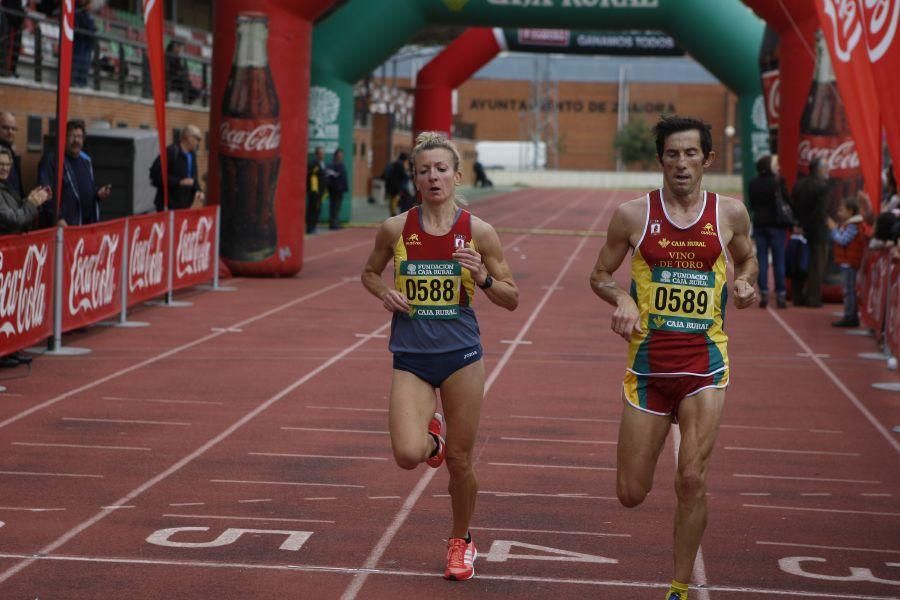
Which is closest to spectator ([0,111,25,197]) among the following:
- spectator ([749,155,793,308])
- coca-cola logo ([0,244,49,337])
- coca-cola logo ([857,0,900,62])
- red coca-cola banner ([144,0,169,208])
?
coca-cola logo ([0,244,49,337])

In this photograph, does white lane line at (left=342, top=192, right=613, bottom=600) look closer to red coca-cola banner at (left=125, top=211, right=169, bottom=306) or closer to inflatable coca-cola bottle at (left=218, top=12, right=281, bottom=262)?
red coca-cola banner at (left=125, top=211, right=169, bottom=306)

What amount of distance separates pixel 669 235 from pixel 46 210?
9.52 m

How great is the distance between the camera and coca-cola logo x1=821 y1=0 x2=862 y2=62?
36.0 feet

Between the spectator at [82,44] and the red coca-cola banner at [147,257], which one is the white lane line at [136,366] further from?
the spectator at [82,44]

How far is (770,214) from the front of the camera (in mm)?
18516

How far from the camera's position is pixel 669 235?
5812 millimetres

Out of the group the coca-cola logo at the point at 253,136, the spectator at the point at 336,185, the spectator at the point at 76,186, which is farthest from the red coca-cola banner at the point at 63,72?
the spectator at the point at 336,185

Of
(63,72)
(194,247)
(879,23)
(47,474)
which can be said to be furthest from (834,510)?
(194,247)

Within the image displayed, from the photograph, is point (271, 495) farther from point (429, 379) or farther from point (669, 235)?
point (669, 235)

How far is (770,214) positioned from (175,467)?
11.6 meters

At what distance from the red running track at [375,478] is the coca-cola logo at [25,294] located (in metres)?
0.43

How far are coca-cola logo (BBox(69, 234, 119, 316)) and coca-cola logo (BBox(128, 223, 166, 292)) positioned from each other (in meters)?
0.65

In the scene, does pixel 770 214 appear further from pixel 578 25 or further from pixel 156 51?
pixel 578 25

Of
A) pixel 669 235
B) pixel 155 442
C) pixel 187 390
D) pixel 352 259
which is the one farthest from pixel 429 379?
pixel 352 259
